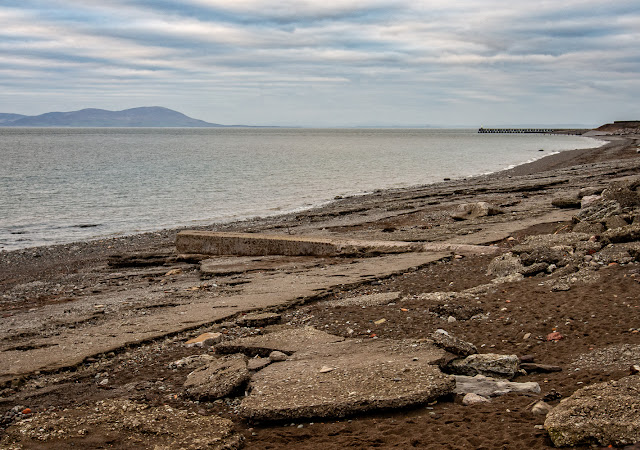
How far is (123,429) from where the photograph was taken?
4246mm

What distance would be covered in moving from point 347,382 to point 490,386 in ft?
3.50

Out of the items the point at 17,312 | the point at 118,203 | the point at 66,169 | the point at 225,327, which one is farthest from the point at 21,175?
the point at 225,327

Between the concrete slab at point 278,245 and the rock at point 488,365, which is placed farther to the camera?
the concrete slab at point 278,245

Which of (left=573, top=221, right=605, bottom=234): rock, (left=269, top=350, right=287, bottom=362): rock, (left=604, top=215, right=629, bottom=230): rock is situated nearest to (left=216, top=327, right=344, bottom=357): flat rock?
(left=269, top=350, right=287, bottom=362): rock

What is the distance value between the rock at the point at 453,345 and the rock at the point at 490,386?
423 millimetres

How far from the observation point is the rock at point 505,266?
7815mm

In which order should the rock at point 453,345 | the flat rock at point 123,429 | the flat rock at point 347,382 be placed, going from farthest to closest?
the rock at point 453,345 < the flat rock at point 347,382 < the flat rock at point 123,429

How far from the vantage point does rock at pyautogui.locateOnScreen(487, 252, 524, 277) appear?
7.82m

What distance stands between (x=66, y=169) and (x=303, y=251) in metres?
40.2

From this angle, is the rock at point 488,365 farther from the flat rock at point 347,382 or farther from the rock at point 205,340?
the rock at point 205,340

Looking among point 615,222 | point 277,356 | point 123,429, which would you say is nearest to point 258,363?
point 277,356

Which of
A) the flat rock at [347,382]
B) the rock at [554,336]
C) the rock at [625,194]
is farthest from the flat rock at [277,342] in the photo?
the rock at [625,194]

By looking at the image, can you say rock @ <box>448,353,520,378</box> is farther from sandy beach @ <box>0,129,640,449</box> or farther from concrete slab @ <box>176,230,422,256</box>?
concrete slab @ <box>176,230,422,256</box>

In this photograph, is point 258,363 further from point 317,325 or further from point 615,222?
point 615,222
